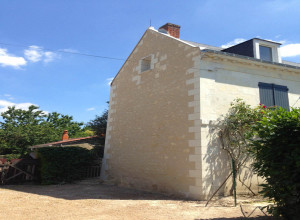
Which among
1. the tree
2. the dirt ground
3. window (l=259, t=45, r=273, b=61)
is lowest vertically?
the dirt ground

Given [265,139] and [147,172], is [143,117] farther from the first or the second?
[265,139]

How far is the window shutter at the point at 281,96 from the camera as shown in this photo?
892 centimetres

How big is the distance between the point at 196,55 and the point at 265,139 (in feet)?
13.4

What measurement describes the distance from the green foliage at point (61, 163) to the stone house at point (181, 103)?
3.89ft

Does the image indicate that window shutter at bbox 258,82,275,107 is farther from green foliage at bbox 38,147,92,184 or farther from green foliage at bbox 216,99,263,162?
green foliage at bbox 38,147,92,184

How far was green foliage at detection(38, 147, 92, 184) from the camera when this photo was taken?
9.90m

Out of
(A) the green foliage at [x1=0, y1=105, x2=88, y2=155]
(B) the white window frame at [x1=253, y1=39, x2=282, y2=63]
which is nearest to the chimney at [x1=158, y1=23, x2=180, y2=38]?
(B) the white window frame at [x1=253, y1=39, x2=282, y2=63]

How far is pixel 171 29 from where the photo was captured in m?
11.0

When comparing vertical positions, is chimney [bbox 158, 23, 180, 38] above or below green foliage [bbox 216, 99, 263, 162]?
above

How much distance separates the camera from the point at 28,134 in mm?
22422

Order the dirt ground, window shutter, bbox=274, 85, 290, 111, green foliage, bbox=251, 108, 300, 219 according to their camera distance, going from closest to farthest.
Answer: green foliage, bbox=251, 108, 300, 219, the dirt ground, window shutter, bbox=274, 85, 290, 111

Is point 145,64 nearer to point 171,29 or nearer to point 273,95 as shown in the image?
point 171,29

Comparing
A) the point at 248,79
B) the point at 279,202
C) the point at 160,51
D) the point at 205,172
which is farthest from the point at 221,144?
the point at 160,51

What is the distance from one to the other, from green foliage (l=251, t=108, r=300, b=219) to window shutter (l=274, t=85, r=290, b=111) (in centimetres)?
488
